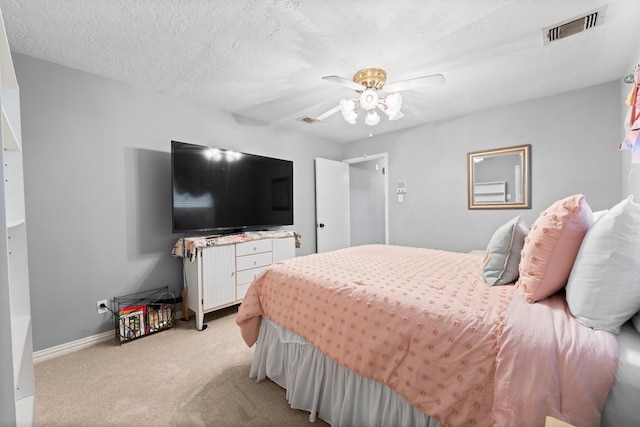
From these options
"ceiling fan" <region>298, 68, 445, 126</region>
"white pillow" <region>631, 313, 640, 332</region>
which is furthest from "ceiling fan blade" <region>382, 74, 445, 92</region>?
"white pillow" <region>631, 313, 640, 332</region>

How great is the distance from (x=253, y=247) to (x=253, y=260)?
5.9 inches

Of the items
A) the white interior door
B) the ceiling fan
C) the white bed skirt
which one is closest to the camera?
the white bed skirt

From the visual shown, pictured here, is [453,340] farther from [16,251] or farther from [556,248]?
[16,251]

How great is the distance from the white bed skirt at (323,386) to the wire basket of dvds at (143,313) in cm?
129

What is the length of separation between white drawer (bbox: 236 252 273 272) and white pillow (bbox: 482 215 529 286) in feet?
7.54

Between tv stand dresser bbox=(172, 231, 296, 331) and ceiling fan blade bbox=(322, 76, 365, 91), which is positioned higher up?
ceiling fan blade bbox=(322, 76, 365, 91)

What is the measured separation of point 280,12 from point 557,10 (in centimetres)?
171

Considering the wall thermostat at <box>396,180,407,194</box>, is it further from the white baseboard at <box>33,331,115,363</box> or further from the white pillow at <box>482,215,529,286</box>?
the white baseboard at <box>33,331,115,363</box>

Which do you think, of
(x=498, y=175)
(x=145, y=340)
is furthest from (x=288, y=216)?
(x=498, y=175)

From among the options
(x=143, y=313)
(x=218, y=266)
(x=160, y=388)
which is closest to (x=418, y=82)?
(x=218, y=266)

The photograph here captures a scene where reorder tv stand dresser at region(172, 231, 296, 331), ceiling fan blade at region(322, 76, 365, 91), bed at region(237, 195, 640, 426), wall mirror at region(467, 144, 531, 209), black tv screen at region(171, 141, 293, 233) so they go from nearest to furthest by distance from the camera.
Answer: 1. bed at region(237, 195, 640, 426)
2. ceiling fan blade at region(322, 76, 365, 91)
3. tv stand dresser at region(172, 231, 296, 331)
4. black tv screen at region(171, 141, 293, 233)
5. wall mirror at region(467, 144, 531, 209)

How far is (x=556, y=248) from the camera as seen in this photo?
1081mm

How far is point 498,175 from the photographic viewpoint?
10.8 feet

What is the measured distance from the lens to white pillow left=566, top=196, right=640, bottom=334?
876mm
